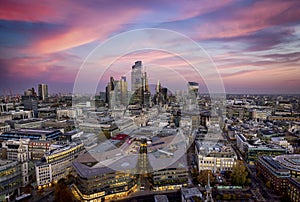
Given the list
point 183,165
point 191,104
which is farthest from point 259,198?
point 191,104

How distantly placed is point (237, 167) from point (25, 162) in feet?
20.3

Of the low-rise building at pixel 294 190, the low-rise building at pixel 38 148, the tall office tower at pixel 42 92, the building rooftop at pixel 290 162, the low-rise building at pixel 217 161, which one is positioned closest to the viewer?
the low-rise building at pixel 294 190

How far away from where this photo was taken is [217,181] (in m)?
6.20

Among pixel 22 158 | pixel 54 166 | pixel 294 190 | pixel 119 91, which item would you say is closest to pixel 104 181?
pixel 54 166

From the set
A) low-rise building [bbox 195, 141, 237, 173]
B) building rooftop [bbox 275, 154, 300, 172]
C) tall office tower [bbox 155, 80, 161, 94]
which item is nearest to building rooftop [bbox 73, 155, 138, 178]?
low-rise building [bbox 195, 141, 237, 173]

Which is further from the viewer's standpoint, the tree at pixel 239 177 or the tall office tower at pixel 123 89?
the tall office tower at pixel 123 89

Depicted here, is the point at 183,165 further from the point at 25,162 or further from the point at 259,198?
the point at 25,162

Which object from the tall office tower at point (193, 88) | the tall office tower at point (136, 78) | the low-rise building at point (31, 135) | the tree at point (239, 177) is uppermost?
the tall office tower at point (136, 78)

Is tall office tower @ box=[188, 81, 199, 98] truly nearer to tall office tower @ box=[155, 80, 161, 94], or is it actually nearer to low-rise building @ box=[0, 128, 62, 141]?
tall office tower @ box=[155, 80, 161, 94]

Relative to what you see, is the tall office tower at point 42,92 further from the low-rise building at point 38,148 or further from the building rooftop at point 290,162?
the building rooftop at point 290,162

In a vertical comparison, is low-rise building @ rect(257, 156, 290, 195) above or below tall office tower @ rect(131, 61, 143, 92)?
below

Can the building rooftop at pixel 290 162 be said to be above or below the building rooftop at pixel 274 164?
above

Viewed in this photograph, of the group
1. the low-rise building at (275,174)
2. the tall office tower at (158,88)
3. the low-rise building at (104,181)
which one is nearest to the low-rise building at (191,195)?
the low-rise building at (104,181)

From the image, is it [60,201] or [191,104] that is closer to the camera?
[60,201]
